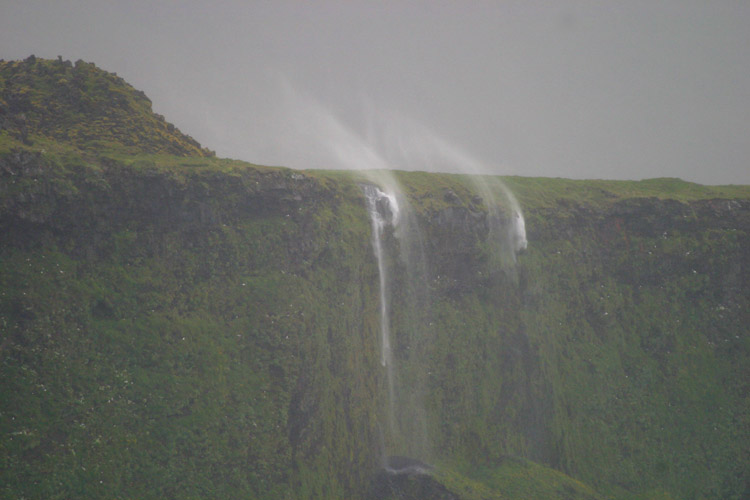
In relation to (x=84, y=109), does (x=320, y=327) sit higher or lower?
lower

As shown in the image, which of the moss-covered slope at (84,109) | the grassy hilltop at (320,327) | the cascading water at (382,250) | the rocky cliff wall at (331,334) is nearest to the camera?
the rocky cliff wall at (331,334)

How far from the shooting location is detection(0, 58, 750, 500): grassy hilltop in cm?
3102

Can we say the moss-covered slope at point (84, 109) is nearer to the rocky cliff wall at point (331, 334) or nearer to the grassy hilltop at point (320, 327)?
the grassy hilltop at point (320, 327)

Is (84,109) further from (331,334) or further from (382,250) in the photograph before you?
(382,250)

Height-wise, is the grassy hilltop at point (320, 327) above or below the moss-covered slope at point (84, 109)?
below

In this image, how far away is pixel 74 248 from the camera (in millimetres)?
33938

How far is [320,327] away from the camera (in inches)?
1638

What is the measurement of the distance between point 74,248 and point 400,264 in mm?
24520

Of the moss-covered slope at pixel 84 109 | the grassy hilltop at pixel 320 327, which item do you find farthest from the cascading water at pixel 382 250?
the moss-covered slope at pixel 84 109

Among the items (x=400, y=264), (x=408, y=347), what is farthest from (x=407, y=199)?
(x=408, y=347)

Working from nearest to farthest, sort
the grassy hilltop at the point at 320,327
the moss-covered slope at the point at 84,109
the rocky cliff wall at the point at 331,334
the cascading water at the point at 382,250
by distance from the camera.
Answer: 1. the rocky cliff wall at the point at 331,334
2. the grassy hilltop at the point at 320,327
3. the moss-covered slope at the point at 84,109
4. the cascading water at the point at 382,250

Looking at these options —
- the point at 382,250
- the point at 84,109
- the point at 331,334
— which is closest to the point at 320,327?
the point at 331,334

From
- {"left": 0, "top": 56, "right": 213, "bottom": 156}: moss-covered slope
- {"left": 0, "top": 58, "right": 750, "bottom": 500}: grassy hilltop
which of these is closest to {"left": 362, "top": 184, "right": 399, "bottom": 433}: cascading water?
{"left": 0, "top": 58, "right": 750, "bottom": 500}: grassy hilltop

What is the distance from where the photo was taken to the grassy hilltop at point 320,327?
31.0 m
